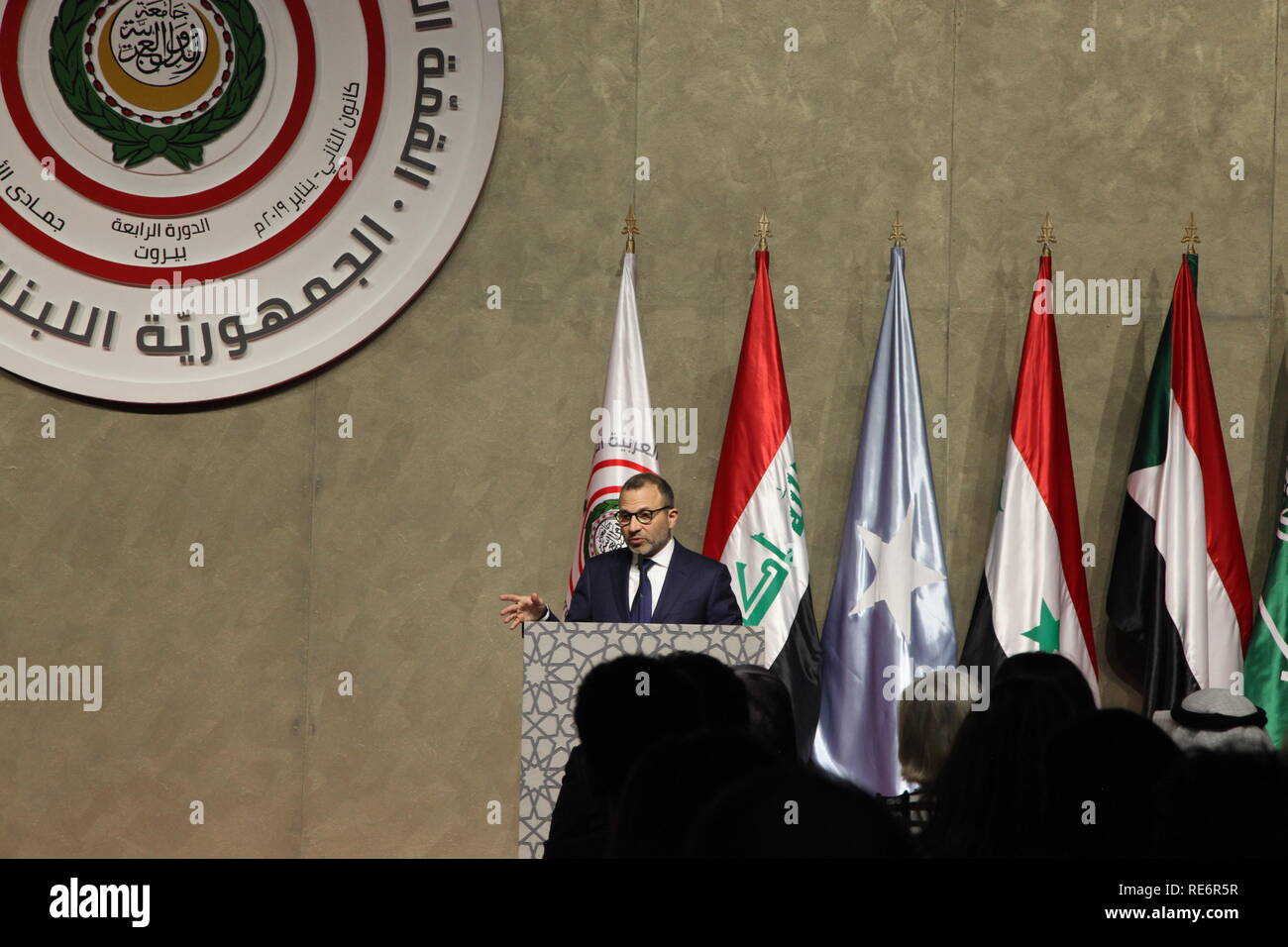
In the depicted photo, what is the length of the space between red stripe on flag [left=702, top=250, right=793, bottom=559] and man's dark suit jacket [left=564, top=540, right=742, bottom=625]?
862mm

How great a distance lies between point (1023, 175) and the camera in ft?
16.9

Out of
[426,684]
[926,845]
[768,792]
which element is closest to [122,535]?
[426,684]

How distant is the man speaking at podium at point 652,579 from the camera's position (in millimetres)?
3861

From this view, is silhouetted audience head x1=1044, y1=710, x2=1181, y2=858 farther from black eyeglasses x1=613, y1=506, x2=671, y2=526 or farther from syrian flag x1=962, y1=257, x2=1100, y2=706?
syrian flag x1=962, y1=257, x2=1100, y2=706

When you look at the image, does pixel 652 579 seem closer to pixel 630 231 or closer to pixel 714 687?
pixel 630 231

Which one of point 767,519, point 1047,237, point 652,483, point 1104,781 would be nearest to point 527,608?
point 652,483

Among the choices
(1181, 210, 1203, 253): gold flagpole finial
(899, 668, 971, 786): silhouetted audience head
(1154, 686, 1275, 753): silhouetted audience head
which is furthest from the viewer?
(1181, 210, 1203, 253): gold flagpole finial

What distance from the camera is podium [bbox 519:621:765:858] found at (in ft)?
9.49

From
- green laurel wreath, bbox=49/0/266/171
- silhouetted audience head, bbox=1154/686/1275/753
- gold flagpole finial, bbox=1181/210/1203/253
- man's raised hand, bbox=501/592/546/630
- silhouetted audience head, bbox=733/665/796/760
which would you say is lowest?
silhouetted audience head, bbox=1154/686/1275/753

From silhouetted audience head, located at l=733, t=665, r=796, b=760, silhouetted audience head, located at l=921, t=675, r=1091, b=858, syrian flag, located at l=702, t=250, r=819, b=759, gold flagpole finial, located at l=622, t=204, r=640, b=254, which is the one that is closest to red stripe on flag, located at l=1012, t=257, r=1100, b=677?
syrian flag, located at l=702, t=250, r=819, b=759

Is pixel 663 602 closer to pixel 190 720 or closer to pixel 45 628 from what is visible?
pixel 190 720

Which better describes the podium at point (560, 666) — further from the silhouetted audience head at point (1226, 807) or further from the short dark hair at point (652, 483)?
the silhouetted audience head at point (1226, 807)

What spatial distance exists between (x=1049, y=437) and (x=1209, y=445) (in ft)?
1.82

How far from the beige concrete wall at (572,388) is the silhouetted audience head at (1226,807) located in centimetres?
361
